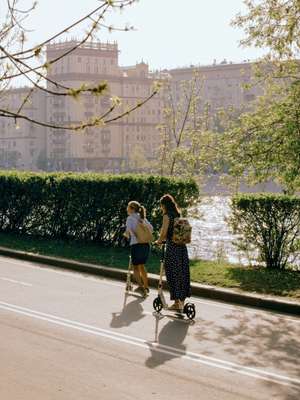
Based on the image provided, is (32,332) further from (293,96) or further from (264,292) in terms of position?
(293,96)

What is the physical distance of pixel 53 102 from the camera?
17575 centimetres

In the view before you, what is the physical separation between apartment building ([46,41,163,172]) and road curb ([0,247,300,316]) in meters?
144

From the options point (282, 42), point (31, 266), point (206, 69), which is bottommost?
point (31, 266)

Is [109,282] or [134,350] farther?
[109,282]

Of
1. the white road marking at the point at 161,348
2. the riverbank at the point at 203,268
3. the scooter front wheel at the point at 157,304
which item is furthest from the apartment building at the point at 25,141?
the white road marking at the point at 161,348

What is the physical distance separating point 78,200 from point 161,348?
438 inches

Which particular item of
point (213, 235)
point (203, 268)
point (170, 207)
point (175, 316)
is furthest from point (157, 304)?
point (213, 235)

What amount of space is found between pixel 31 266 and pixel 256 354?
332 inches

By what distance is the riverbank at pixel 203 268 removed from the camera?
1336cm

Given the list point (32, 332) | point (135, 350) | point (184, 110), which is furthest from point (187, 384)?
point (184, 110)

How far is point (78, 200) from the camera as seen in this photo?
20000 millimetres

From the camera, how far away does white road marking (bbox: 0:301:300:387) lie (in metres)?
7.96

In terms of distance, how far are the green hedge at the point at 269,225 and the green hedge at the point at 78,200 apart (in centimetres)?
252

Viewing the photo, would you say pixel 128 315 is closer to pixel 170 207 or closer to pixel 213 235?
pixel 170 207
